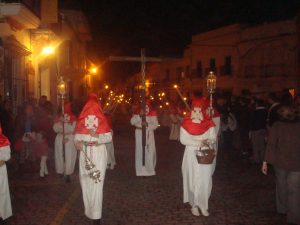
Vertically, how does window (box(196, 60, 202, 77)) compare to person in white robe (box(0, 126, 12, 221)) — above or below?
above

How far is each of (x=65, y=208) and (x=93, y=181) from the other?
4.57 ft

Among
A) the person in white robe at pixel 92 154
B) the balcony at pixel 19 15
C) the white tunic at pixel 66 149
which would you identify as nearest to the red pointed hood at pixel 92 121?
the person in white robe at pixel 92 154

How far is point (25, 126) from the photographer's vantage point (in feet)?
39.0

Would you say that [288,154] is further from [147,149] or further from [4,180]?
[147,149]

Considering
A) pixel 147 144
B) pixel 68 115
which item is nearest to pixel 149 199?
pixel 147 144

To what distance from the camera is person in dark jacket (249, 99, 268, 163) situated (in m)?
12.8

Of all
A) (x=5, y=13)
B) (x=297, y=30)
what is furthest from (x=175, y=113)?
(x=297, y=30)

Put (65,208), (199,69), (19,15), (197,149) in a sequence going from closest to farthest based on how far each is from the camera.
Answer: (197,149) < (65,208) < (19,15) < (199,69)

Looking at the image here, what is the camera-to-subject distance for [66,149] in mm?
11195

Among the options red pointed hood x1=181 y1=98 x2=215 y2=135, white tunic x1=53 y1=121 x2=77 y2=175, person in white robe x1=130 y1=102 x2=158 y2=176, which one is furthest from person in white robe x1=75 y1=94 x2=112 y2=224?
person in white robe x1=130 y1=102 x2=158 y2=176

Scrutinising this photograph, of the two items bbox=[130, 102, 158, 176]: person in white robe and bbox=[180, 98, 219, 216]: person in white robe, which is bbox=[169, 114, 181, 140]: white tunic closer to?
bbox=[130, 102, 158, 176]: person in white robe

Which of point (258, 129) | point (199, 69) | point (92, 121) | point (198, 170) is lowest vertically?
point (198, 170)

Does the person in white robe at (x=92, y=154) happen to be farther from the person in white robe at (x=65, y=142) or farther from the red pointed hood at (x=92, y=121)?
the person in white robe at (x=65, y=142)

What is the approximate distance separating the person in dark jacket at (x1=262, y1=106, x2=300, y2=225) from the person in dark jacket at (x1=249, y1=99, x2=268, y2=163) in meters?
5.48
